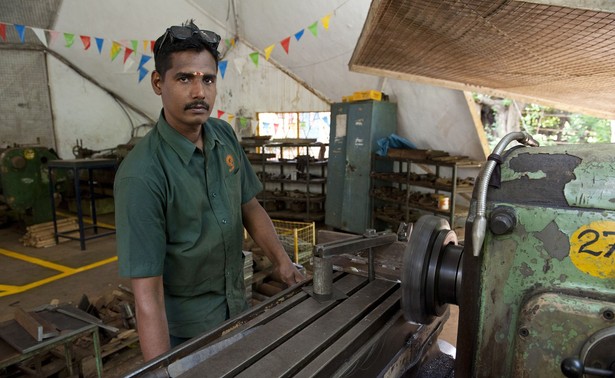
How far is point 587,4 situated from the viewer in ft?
2.71

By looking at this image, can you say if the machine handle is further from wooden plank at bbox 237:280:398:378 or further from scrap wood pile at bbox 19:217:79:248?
scrap wood pile at bbox 19:217:79:248

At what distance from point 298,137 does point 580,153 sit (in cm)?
521

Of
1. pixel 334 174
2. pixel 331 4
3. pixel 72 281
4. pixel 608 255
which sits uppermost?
pixel 331 4

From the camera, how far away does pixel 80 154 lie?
5.71 m

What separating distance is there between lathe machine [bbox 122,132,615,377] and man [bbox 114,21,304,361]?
28 cm

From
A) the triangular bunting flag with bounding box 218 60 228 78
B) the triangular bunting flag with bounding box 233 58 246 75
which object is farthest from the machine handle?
the triangular bunting flag with bounding box 218 60 228 78

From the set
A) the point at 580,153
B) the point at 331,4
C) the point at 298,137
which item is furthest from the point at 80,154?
the point at 580,153

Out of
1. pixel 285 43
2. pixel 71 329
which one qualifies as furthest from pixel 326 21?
pixel 71 329

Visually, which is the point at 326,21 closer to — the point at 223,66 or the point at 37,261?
the point at 223,66

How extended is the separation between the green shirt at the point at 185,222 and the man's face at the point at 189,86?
0.08 meters

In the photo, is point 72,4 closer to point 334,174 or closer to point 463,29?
point 334,174

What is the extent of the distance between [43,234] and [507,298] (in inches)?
210

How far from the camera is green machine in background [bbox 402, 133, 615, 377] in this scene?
608 millimetres

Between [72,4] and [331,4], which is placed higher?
[72,4]
